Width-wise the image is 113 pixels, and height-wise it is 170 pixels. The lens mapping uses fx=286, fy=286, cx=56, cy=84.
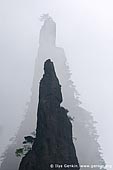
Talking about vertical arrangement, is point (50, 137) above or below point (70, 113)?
below

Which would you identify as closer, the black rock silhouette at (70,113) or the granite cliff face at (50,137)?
the granite cliff face at (50,137)

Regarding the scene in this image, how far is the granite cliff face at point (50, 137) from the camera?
35.9 metres

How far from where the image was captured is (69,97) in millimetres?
74688

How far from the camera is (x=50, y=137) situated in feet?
123

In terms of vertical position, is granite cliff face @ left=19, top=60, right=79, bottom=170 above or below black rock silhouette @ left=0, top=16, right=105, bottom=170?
below

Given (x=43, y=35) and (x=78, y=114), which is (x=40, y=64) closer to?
(x=43, y=35)

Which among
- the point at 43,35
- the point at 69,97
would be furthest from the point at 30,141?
the point at 43,35

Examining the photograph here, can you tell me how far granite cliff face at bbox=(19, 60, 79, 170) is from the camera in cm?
3594

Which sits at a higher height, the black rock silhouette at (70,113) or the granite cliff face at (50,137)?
the black rock silhouette at (70,113)

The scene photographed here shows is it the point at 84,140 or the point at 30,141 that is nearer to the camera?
the point at 30,141

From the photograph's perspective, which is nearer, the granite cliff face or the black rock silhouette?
the granite cliff face

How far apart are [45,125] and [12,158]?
28358mm

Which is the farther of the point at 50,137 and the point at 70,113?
the point at 70,113

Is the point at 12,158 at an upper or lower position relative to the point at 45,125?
upper
